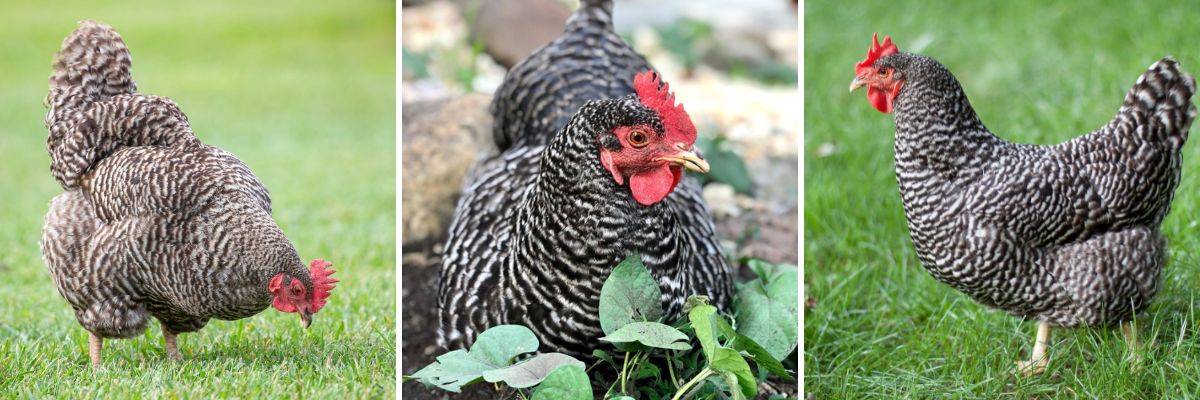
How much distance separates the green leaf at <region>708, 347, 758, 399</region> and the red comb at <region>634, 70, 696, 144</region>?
65 centimetres

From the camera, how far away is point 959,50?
7.84 meters

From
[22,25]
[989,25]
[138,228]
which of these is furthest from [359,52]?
[138,228]

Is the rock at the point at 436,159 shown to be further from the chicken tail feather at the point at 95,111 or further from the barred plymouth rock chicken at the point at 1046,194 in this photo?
the barred plymouth rock chicken at the point at 1046,194

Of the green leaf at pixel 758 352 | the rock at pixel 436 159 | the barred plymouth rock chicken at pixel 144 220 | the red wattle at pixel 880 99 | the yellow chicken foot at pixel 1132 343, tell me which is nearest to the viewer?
the green leaf at pixel 758 352

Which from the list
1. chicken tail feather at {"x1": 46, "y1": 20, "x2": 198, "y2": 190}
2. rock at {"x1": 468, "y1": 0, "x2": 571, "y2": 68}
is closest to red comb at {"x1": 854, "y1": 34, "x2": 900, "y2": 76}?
chicken tail feather at {"x1": 46, "y1": 20, "x2": 198, "y2": 190}

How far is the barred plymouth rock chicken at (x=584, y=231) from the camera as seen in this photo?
3.15 m

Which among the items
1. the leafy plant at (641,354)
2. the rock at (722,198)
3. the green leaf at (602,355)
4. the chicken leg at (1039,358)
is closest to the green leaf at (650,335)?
the leafy plant at (641,354)

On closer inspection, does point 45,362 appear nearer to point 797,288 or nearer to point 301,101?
point 797,288

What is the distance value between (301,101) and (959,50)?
23.7 feet

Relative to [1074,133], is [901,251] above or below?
below

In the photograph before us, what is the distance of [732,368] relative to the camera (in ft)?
10.6

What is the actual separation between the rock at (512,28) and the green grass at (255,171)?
1.30m

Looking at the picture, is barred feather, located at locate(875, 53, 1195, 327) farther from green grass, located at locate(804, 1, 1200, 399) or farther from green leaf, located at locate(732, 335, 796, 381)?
green leaf, located at locate(732, 335, 796, 381)

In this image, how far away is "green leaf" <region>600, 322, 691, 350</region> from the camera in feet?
10.2
